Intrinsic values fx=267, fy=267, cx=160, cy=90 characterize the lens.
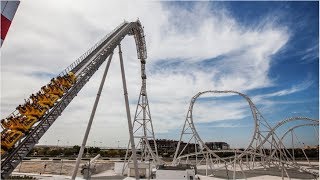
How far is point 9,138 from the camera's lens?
537 inches

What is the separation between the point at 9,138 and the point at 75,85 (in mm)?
5965

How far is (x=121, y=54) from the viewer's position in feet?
78.2

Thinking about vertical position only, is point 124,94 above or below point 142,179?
above

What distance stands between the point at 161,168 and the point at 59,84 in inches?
630

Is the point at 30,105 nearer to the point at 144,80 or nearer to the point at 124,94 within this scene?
the point at 124,94

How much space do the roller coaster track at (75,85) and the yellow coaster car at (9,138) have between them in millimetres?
409

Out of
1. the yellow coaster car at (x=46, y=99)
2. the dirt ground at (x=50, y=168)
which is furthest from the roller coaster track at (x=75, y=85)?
the dirt ground at (x=50, y=168)

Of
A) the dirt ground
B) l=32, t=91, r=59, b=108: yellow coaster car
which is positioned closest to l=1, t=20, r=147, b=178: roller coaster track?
l=32, t=91, r=59, b=108: yellow coaster car

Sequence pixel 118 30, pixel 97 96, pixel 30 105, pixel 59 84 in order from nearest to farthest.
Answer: pixel 30 105 < pixel 59 84 < pixel 97 96 < pixel 118 30

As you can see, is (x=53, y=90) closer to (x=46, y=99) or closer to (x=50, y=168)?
(x=46, y=99)

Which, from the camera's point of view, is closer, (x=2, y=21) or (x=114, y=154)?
(x=2, y=21)

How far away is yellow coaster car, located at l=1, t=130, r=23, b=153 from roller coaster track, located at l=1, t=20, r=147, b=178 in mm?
409

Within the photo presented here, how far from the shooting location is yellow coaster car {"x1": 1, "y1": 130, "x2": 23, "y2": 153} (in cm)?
1331

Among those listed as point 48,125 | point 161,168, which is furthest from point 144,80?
point 48,125
